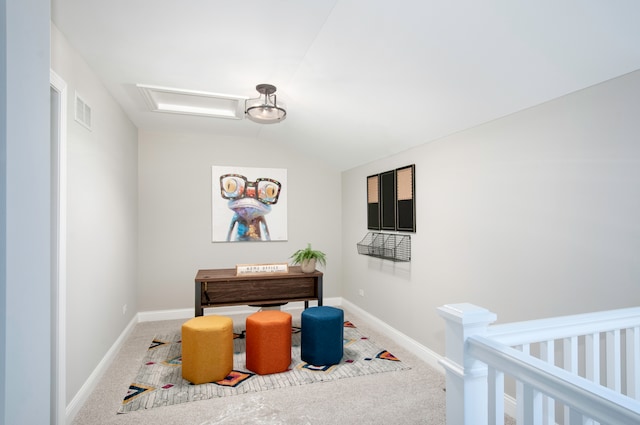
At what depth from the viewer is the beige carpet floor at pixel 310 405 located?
236cm

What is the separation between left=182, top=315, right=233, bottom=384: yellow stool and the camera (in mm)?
2818

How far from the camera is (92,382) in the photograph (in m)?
2.75

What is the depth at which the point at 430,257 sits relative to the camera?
3.29 metres

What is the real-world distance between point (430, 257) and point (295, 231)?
241cm

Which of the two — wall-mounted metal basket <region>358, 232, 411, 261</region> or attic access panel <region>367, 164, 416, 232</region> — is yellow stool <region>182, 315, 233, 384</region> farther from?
attic access panel <region>367, 164, 416, 232</region>

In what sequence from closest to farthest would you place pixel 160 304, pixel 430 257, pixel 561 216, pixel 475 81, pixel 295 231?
pixel 561 216 < pixel 475 81 < pixel 430 257 < pixel 160 304 < pixel 295 231

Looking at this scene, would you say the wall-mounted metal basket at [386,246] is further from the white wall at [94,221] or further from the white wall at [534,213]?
the white wall at [94,221]

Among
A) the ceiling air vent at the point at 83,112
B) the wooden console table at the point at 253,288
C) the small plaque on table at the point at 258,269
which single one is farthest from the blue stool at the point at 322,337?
the ceiling air vent at the point at 83,112

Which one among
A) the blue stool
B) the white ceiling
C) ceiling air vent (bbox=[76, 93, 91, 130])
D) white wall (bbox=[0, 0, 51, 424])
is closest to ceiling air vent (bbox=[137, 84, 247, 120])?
the white ceiling

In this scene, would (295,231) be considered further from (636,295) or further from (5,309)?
(5,309)

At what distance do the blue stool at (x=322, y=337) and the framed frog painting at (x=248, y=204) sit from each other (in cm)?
208

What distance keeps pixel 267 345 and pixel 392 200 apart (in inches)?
80.3

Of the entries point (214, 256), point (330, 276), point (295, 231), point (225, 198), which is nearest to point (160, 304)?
point (214, 256)

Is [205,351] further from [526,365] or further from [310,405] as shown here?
[526,365]
